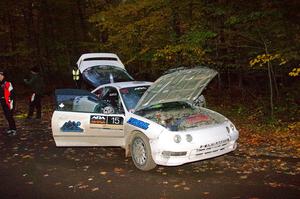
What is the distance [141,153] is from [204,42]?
6651mm

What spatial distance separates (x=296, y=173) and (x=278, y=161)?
0.81 m

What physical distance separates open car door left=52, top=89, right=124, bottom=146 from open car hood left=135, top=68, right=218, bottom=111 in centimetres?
73

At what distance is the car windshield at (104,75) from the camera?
45.4 feet

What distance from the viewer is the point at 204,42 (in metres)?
13.2

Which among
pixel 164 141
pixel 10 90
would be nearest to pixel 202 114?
pixel 164 141

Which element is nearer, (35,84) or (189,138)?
(189,138)

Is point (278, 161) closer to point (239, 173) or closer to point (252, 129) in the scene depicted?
point (239, 173)

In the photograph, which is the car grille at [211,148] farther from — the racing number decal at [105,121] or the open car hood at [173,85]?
the racing number decal at [105,121]

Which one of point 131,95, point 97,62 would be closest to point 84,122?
point 131,95

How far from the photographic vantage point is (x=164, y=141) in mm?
7051

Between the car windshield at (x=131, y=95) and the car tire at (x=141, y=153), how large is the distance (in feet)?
3.05

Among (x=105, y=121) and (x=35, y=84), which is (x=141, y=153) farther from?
(x=35, y=84)

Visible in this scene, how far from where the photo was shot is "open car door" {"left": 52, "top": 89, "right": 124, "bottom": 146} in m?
8.30

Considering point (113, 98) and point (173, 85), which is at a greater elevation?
point (173, 85)
